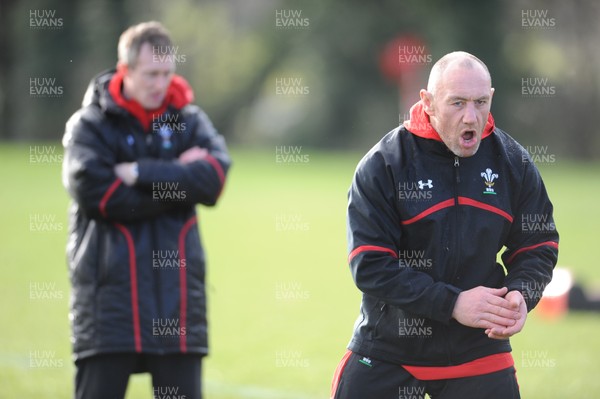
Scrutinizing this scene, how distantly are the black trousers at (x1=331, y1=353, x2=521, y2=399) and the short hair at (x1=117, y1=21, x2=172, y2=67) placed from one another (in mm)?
2350

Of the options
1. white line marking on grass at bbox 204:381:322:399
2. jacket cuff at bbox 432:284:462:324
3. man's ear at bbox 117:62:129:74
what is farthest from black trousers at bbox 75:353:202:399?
white line marking on grass at bbox 204:381:322:399

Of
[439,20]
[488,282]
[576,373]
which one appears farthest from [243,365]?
[439,20]

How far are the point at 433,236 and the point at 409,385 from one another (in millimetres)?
743

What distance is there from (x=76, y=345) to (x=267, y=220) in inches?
617

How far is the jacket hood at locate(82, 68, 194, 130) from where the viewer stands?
19.4 ft

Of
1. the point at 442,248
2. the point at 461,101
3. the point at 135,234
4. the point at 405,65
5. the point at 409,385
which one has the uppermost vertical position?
the point at 405,65

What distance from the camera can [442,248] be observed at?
4809 millimetres

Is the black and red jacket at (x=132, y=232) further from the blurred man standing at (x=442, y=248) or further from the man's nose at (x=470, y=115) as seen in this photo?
the man's nose at (x=470, y=115)

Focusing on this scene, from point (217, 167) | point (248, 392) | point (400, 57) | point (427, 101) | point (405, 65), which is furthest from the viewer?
point (400, 57)

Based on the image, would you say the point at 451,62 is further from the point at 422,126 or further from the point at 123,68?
the point at 123,68

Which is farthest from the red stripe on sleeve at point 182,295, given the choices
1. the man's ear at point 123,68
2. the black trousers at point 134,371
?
the man's ear at point 123,68

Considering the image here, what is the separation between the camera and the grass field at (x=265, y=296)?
9.59 metres

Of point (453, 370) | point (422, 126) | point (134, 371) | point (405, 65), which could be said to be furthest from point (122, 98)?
point (405, 65)

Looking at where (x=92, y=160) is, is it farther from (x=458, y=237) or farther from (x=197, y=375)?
(x=458, y=237)
